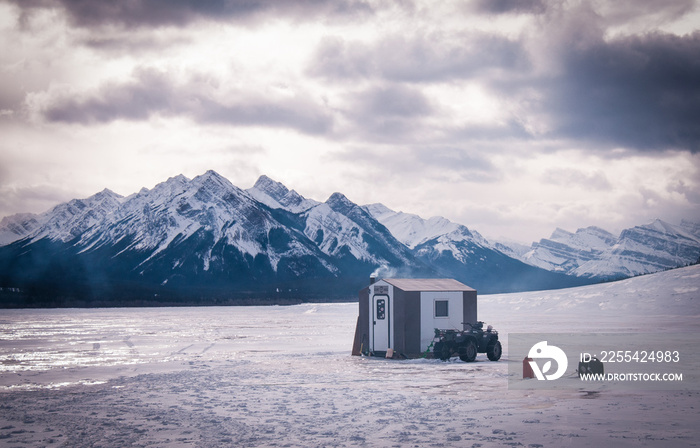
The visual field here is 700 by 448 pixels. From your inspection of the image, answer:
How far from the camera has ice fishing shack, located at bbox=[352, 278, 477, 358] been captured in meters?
36.6

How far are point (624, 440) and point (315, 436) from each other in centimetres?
732

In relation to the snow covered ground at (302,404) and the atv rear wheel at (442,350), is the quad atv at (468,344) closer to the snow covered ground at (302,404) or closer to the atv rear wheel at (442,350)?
the atv rear wheel at (442,350)

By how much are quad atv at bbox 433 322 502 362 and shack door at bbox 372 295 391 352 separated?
3360 mm

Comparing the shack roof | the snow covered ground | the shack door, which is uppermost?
the shack roof

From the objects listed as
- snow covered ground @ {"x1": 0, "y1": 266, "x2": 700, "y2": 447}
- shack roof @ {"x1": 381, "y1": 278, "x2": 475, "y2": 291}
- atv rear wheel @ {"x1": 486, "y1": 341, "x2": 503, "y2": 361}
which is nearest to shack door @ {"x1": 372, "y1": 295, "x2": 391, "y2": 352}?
shack roof @ {"x1": 381, "y1": 278, "x2": 475, "y2": 291}

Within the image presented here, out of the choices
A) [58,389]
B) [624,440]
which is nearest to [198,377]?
[58,389]

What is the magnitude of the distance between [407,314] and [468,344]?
3810 millimetres

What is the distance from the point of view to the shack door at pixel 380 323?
37.5m

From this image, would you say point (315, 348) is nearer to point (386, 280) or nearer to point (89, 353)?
point (386, 280)

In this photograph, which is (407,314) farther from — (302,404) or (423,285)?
(302,404)

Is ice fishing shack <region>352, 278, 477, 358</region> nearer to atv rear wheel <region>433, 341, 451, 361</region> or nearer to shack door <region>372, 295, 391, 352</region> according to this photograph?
shack door <region>372, 295, 391, 352</region>

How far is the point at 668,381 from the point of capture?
2505cm

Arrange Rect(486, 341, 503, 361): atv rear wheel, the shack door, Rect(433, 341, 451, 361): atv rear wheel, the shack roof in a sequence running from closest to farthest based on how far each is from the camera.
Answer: Rect(486, 341, 503, 361): atv rear wheel → Rect(433, 341, 451, 361): atv rear wheel → the shack roof → the shack door

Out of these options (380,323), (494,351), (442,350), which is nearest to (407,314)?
(380,323)
